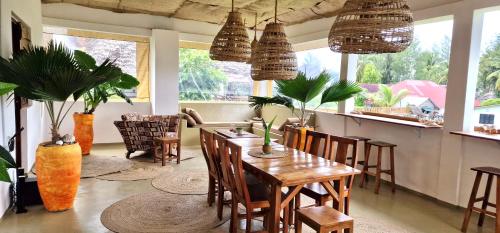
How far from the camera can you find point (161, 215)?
338 cm

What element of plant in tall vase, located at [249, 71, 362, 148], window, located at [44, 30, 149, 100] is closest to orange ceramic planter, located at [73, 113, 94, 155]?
window, located at [44, 30, 149, 100]

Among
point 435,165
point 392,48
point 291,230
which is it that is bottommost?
point 291,230

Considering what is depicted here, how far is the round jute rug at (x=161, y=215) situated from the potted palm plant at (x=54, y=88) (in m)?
0.53

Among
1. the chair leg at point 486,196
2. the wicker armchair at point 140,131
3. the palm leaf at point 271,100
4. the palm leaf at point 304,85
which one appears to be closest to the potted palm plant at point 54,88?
the wicker armchair at point 140,131

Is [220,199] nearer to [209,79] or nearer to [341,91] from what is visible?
[341,91]

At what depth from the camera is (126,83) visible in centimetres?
545

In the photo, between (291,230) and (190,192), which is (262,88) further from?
(291,230)

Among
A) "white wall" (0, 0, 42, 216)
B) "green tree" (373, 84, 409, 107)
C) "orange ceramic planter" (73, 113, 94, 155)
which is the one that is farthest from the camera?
"orange ceramic planter" (73, 113, 94, 155)

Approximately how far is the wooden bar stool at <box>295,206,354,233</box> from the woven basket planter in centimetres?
145

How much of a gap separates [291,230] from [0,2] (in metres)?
3.59

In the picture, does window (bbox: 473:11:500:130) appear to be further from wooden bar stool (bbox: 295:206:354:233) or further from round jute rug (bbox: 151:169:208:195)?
round jute rug (bbox: 151:169:208:195)

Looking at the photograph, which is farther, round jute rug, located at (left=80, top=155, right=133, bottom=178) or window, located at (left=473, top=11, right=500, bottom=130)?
round jute rug, located at (left=80, top=155, right=133, bottom=178)

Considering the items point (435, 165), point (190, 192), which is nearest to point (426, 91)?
point (435, 165)

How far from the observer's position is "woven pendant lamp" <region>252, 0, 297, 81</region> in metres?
3.22
